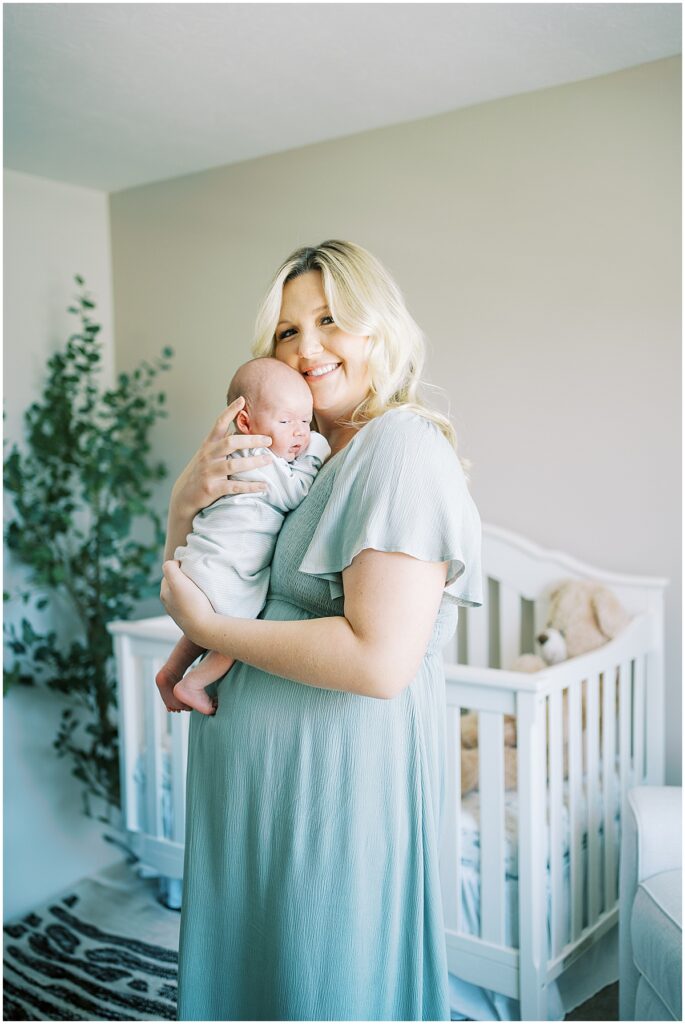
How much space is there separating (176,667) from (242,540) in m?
0.28

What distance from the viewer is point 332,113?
96.9 inches

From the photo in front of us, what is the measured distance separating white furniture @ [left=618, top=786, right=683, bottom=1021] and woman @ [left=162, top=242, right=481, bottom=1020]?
54 cm

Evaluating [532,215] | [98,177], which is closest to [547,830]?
[532,215]

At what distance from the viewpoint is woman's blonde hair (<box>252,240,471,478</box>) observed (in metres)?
1.18

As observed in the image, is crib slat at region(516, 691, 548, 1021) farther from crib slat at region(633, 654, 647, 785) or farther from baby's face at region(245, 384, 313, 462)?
baby's face at region(245, 384, 313, 462)

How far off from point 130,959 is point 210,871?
1493 mm

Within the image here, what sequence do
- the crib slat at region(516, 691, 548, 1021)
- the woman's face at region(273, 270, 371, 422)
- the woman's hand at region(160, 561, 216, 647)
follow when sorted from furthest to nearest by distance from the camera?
1. the crib slat at region(516, 691, 548, 1021)
2. the woman's face at region(273, 270, 371, 422)
3. the woman's hand at region(160, 561, 216, 647)

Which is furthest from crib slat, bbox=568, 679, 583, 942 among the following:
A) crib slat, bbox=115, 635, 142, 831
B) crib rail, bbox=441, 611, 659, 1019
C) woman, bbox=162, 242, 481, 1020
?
crib slat, bbox=115, 635, 142, 831

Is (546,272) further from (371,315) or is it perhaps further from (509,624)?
(371,315)

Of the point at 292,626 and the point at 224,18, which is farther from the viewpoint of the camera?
the point at 224,18

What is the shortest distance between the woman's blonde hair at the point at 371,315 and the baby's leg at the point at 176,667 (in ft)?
1.36

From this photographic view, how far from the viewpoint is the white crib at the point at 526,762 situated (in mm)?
1762

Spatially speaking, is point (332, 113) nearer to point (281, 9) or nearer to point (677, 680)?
point (281, 9)

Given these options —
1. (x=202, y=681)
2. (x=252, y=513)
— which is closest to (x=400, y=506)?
(x=252, y=513)
